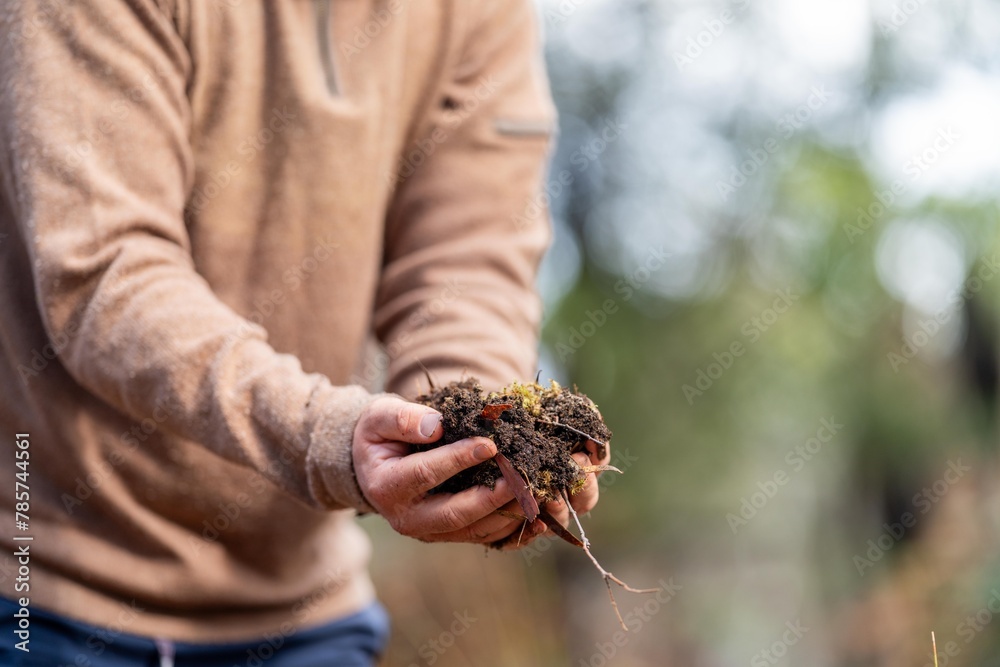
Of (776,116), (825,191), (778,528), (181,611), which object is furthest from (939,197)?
(181,611)

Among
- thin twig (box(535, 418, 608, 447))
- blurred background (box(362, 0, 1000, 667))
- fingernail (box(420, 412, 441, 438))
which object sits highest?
fingernail (box(420, 412, 441, 438))

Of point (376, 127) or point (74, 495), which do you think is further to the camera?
point (376, 127)

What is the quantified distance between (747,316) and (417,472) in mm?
7777

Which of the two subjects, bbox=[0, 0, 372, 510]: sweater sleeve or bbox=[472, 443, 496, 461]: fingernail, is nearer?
bbox=[472, 443, 496, 461]: fingernail

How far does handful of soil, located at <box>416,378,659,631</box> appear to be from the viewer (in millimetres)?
1153

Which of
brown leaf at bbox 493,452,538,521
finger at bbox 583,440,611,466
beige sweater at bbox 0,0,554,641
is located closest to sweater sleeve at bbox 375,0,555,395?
beige sweater at bbox 0,0,554,641

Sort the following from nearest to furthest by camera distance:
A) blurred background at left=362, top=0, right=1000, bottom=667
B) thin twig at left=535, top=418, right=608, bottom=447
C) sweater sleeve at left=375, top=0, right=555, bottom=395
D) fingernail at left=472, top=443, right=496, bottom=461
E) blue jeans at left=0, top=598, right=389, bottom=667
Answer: fingernail at left=472, top=443, right=496, bottom=461 < thin twig at left=535, top=418, right=608, bottom=447 < blue jeans at left=0, top=598, right=389, bottom=667 < sweater sleeve at left=375, top=0, right=555, bottom=395 < blurred background at left=362, top=0, right=1000, bottom=667

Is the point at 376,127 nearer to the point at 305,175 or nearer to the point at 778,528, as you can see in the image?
the point at 305,175

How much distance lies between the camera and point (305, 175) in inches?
63.6

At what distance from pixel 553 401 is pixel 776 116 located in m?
7.85

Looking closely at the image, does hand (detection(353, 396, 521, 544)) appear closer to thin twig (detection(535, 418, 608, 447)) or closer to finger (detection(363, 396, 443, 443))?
finger (detection(363, 396, 443, 443))

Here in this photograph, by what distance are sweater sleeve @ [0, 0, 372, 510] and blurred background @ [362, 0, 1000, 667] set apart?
219 inches

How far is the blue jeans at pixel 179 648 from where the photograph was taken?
4.58 ft

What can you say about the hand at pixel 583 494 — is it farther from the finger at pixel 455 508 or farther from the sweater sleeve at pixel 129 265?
the sweater sleeve at pixel 129 265
